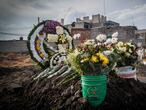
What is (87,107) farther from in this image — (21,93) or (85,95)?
(21,93)

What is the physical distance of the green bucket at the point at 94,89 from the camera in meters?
3.67

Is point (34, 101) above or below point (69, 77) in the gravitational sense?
below

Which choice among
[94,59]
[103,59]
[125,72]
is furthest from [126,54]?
[94,59]

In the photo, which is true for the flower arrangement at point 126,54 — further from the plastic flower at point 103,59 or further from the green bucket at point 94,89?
the green bucket at point 94,89

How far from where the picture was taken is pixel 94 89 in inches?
145

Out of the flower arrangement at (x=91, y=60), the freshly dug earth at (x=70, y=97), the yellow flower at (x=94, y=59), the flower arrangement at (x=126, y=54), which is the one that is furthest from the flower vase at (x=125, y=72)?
the yellow flower at (x=94, y=59)

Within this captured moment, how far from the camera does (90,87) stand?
3680mm

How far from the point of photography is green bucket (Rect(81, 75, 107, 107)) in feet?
12.0

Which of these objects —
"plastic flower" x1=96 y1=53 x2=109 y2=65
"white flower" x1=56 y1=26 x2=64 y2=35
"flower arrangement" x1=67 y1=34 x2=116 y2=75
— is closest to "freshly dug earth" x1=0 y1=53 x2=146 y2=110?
"flower arrangement" x1=67 y1=34 x2=116 y2=75

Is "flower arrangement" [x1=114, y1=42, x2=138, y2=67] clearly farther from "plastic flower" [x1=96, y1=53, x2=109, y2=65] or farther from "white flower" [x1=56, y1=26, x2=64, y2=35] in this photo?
"white flower" [x1=56, y1=26, x2=64, y2=35]

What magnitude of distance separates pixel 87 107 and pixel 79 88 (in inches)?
19.0

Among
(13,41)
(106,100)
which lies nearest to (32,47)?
(106,100)

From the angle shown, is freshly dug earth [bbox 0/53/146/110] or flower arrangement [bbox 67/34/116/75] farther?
freshly dug earth [bbox 0/53/146/110]

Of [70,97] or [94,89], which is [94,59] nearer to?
[94,89]
